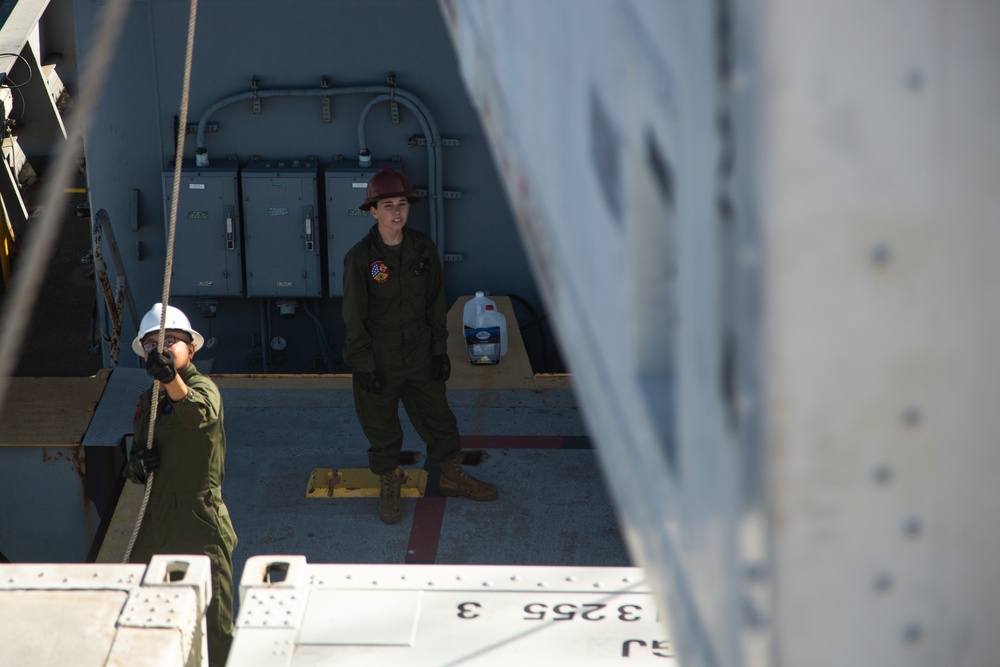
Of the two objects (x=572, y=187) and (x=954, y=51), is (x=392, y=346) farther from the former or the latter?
(x=954, y=51)

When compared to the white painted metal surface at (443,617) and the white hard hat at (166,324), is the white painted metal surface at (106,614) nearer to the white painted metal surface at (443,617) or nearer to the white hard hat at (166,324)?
the white painted metal surface at (443,617)

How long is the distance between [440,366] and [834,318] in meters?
5.02

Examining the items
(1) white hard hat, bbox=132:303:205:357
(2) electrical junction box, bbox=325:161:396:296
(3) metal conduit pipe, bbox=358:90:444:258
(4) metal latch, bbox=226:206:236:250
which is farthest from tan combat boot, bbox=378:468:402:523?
(4) metal latch, bbox=226:206:236:250

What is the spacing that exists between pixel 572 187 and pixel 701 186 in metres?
0.59

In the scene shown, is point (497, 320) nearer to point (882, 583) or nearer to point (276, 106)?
point (276, 106)

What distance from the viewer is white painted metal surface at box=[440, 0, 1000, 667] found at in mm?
900

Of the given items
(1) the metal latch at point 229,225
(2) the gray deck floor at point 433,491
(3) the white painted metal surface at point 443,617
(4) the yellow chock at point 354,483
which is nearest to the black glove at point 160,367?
(3) the white painted metal surface at point 443,617

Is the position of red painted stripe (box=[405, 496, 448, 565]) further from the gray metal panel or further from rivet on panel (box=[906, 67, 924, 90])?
rivet on panel (box=[906, 67, 924, 90])

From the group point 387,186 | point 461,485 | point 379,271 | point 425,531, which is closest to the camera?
point 387,186

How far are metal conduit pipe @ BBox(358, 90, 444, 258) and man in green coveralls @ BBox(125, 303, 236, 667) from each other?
362 cm

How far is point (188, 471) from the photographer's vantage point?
15.7 feet

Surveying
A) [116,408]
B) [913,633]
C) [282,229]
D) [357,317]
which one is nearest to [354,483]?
[357,317]

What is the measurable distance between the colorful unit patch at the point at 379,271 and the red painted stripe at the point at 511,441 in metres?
1.47

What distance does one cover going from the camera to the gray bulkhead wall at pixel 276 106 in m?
8.27
